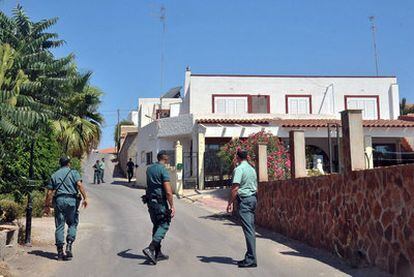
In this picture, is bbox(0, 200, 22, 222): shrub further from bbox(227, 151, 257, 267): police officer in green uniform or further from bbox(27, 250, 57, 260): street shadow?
bbox(227, 151, 257, 267): police officer in green uniform

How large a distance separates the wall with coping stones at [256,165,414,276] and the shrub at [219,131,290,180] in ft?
22.8

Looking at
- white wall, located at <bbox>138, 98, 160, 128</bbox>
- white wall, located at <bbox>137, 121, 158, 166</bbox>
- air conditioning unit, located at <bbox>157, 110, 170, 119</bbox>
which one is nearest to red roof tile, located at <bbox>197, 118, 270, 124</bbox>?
white wall, located at <bbox>137, 121, 158, 166</bbox>

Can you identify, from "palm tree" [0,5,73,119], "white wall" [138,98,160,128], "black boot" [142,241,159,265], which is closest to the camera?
"black boot" [142,241,159,265]

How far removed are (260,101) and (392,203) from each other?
983 inches

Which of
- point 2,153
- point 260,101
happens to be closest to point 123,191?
point 260,101

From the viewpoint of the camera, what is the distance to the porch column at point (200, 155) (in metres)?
24.6

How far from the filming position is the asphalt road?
299 inches

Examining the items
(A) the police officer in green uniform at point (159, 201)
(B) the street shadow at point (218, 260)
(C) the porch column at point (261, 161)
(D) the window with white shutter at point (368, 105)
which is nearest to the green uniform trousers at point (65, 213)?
(A) the police officer in green uniform at point (159, 201)

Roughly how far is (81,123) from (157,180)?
1519cm

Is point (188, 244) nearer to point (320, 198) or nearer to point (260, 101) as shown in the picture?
point (320, 198)

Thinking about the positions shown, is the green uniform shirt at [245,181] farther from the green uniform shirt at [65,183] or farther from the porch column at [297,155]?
the porch column at [297,155]

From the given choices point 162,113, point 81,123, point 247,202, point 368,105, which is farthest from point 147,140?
point 247,202

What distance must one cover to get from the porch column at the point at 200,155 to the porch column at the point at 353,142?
53.3 feet

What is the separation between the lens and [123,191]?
1000 inches
